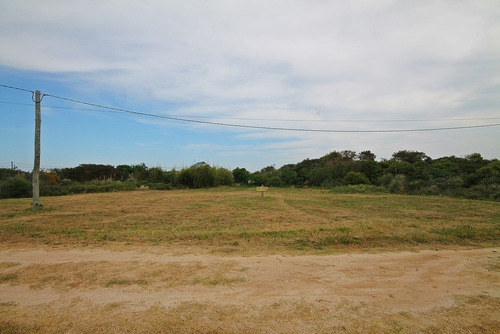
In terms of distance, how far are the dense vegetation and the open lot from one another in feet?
58.3

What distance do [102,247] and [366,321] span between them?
511cm

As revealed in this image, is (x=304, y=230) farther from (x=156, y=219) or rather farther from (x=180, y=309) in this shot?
(x=156, y=219)

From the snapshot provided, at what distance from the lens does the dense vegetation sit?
70.7 feet

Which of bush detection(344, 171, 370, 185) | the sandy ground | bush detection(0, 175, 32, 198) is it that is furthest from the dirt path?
bush detection(344, 171, 370, 185)

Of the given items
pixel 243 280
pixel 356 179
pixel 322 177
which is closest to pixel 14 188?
pixel 243 280

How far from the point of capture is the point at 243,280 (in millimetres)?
3988

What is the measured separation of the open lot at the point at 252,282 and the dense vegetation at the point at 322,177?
17760 mm

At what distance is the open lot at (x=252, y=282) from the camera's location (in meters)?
2.95

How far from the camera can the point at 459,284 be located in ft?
13.0

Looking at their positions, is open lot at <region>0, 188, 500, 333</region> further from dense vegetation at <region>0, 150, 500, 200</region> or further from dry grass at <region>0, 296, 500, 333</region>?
dense vegetation at <region>0, 150, 500, 200</region>

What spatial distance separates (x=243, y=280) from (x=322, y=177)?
36146 mm

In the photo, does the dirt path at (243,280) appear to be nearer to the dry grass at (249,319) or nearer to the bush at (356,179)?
the dry grass at (249,319)

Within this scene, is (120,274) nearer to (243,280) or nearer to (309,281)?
(243,280)

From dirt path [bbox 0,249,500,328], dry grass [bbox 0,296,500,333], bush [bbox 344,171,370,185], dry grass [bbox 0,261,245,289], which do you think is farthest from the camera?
bush [bbox 344,171,370,185]
